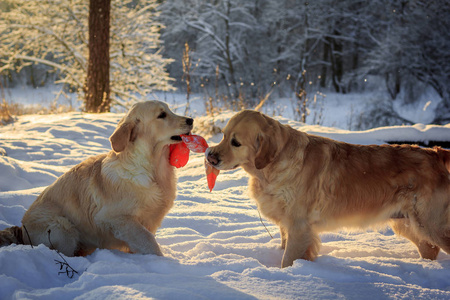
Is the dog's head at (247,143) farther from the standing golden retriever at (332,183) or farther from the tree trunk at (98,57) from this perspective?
the tree trunk at (98,57)

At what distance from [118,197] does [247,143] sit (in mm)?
1191

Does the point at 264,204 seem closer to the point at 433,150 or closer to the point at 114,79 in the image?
the point at 433,150

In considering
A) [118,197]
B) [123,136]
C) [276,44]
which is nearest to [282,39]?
[276,44]

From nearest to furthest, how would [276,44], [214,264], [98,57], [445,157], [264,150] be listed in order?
1. [214,264]
2. [264,150]
3. [445,157]
4. [98,57]
5. [276,44]

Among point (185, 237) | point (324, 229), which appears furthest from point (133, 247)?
point (324, 229)

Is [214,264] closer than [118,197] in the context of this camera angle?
Yes

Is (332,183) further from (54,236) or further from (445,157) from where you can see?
(54,236)

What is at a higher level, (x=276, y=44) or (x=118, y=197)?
(x=276, y=44)

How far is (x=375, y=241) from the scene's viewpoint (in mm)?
3865

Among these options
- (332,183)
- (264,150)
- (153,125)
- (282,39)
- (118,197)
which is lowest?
(118,197)

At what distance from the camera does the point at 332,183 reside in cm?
328

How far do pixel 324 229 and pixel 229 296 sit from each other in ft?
4.41

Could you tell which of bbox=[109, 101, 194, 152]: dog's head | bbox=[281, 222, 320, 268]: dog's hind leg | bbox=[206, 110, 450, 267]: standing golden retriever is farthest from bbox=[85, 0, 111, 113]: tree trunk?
bbox=[281, 222, 320, 268]: dog's hind leg

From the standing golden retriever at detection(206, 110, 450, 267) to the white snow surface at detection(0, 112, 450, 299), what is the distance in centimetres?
29
